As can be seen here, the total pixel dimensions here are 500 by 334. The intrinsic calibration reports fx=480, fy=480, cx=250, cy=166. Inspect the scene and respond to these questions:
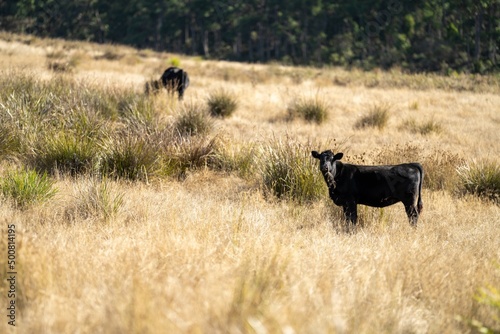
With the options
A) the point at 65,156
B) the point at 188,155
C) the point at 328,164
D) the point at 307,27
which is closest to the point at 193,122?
the point at 188,155

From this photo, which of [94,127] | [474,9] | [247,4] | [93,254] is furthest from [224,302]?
[247,4]

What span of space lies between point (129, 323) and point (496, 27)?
39.3m

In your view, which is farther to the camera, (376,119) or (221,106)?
(221,106)

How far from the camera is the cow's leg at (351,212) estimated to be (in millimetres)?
4973

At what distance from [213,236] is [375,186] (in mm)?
2024

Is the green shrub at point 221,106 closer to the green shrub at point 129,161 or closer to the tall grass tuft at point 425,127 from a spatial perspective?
the tall grass tuft at point 425,127

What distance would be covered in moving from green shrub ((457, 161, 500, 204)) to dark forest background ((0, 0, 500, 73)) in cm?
2734

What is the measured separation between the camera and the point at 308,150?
626cm

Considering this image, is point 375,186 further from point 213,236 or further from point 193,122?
point 193,122

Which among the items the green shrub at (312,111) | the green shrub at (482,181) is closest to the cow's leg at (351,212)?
the green shrub at (482,181)

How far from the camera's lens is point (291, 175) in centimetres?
607

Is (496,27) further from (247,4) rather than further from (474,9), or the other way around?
(247,4)

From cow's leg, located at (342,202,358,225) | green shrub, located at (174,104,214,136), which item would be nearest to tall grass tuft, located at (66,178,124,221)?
cow's leg, located at (342,202,358,225)

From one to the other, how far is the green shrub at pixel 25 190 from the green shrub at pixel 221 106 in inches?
306
